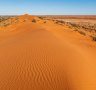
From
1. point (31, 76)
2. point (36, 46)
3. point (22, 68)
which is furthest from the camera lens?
point (36, 46)

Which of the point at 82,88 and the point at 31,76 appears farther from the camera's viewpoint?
the point at 31,76

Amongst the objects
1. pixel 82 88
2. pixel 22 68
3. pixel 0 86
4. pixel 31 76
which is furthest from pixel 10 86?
pixel 82 88

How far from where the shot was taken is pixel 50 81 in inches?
258

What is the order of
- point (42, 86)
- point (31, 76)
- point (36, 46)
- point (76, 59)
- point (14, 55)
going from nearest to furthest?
point (42, 86) → point (31, 76) → point (76, 59) → point (14, 55) → point (36, 46)

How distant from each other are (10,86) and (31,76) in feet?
3.13

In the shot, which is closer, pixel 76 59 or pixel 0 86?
pixel 0 86

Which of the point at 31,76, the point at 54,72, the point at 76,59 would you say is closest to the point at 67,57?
the point at 76,59

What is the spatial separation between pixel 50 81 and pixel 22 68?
6.05ft

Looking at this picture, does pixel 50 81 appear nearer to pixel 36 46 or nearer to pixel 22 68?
pixel 22 68

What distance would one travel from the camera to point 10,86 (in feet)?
21.1

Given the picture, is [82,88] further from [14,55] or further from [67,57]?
[14,55]

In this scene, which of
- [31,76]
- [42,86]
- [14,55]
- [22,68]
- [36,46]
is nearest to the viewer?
[42,86]

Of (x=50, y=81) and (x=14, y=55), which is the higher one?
(x=50, y=81)

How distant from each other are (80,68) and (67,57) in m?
1.31
